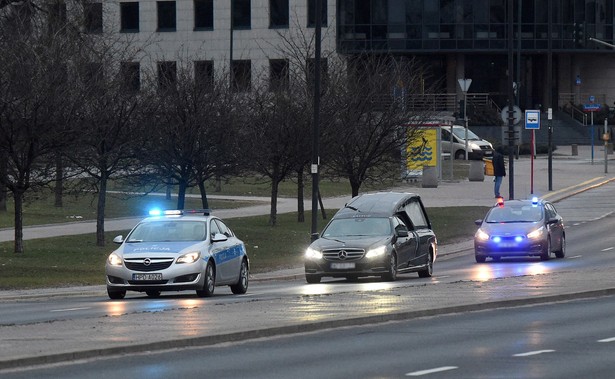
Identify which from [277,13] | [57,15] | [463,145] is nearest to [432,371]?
[57,15]

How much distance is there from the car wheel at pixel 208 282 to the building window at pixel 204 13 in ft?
234

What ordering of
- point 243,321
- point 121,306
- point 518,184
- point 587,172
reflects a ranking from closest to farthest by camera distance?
point 243,321, point 121,306, point 518,184, point 587,172

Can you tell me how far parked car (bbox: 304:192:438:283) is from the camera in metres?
28.8

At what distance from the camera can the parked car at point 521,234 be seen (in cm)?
3481

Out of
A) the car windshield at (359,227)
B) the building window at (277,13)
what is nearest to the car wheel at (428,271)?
the car windshield at (359,227)

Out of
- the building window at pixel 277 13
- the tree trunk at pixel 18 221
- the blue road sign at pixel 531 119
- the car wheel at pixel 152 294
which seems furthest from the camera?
the building window at pixel 277 13

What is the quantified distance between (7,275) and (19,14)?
20.9 metres

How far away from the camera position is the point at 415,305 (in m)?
20.5

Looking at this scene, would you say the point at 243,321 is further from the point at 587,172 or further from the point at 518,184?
the point at 587,172

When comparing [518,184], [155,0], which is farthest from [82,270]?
[155,0]

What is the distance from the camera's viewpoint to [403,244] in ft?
97.2

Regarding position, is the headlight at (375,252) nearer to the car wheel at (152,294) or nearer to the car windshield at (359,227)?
the car windshield at (359,227)

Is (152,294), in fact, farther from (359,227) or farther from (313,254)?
(359,227)

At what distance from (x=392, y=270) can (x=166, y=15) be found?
6898cm
